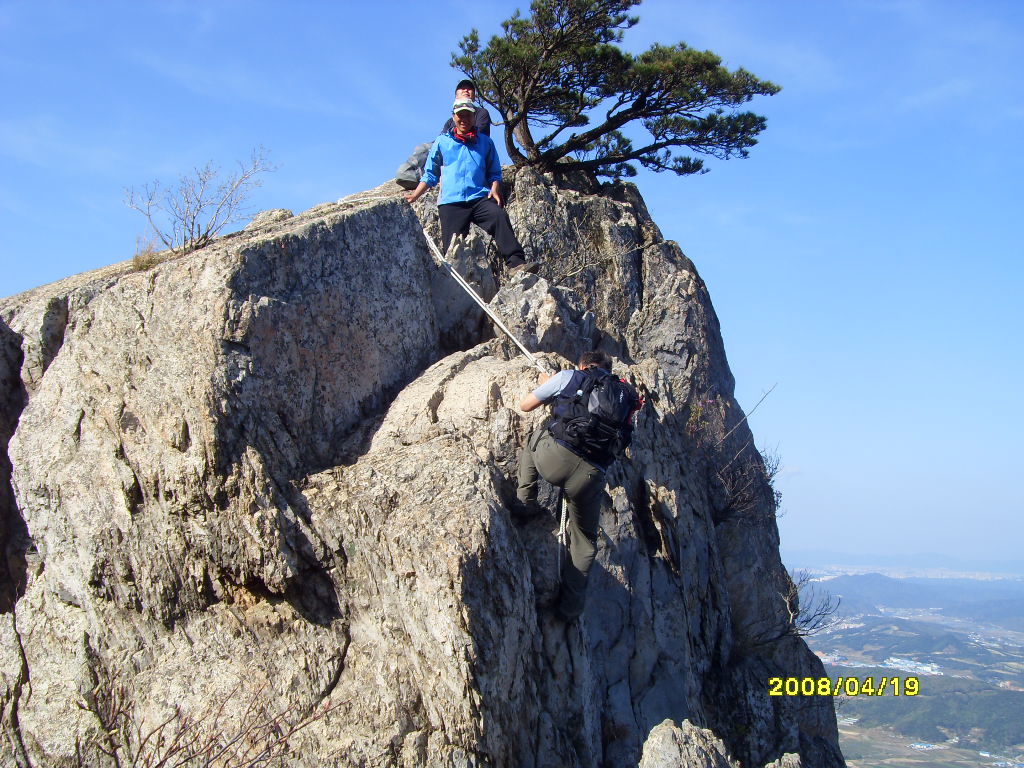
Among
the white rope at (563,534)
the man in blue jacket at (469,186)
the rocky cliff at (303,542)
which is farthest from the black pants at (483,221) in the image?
the white rope at (563,534)

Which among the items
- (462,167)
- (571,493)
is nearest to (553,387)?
(571,493)

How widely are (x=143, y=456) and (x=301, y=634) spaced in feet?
7.89

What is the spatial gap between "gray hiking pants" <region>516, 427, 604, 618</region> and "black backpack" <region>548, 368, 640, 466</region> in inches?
5.8

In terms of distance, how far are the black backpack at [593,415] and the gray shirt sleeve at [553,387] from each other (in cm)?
6

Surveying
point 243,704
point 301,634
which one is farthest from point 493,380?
point 243,704

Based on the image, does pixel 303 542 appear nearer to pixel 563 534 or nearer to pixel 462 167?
pixel 563 534

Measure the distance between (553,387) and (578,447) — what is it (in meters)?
0.69

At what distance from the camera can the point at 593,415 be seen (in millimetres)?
8523

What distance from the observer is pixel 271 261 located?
9383 mm

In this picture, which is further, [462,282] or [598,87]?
[598,87]

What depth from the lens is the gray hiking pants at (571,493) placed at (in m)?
8.62
